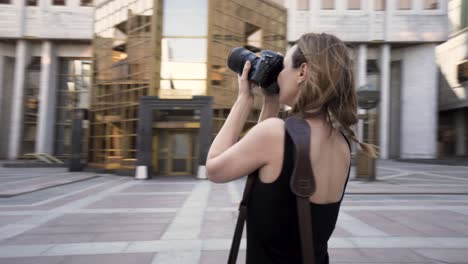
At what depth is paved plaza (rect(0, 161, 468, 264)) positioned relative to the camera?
169 inches

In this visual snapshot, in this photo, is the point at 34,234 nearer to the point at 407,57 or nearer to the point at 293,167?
the point at 293,167

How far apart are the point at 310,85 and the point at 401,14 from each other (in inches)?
1421

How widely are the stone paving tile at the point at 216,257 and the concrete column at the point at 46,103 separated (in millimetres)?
32726

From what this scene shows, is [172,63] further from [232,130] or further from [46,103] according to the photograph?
[46,103]

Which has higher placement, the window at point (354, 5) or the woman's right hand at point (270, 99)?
the window at point (354, 5)

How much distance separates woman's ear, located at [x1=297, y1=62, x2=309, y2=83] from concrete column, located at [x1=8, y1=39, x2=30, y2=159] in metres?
37.4

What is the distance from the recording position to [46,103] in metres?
32.2

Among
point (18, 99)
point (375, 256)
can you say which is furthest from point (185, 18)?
point (18, 99)

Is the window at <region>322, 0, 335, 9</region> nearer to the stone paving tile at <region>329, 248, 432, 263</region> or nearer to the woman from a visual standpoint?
the stone paving tile at <region>329, 248, 432, 263</region>

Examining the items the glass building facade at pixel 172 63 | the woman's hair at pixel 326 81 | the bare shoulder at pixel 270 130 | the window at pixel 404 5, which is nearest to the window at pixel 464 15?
the window at pixel 404 5

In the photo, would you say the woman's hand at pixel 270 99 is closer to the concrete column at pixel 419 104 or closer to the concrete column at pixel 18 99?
the concrete column at pixel 419 104

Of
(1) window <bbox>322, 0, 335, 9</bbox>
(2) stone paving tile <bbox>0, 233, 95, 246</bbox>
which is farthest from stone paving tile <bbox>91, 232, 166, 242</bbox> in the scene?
(1) window <bbox>322, 0, 335, 9</bbox>

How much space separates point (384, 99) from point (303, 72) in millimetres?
34871

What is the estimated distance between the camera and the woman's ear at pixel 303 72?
3.71 ft
